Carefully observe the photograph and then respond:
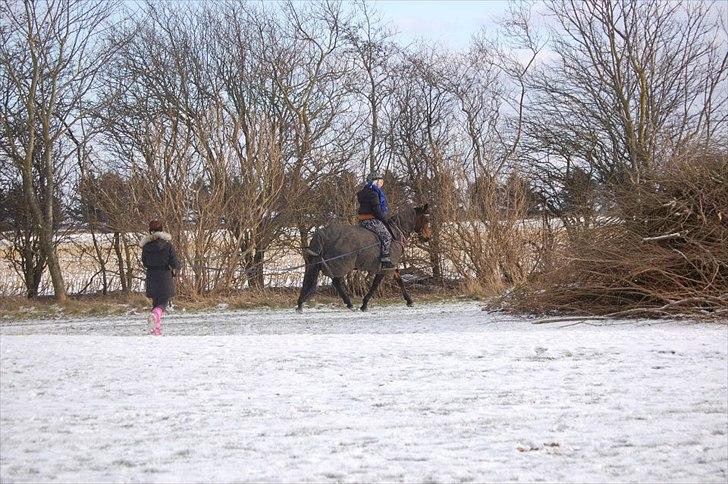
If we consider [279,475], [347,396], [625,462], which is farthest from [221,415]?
[625,462]

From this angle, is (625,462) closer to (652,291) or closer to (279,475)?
(279,475)

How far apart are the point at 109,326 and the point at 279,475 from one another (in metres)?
11.0

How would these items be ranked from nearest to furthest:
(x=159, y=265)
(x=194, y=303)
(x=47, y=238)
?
(x=159, y=265) < (x=194, y=303) < (x=47, y=238)

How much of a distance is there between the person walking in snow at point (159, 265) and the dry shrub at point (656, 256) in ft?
17.6

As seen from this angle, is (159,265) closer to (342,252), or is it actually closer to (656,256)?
(342,252)

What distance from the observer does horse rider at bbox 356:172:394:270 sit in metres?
16.7

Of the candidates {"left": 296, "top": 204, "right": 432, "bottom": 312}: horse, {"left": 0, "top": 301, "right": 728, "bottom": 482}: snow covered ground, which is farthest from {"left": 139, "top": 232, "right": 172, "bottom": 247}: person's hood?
{"left": 296, "top": 204, "right": 432, "bottom": 312}: horse

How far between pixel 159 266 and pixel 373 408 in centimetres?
783

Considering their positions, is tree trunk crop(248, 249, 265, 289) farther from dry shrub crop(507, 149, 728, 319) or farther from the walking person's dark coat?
dry shrub crop(507, 149, 728, 319)

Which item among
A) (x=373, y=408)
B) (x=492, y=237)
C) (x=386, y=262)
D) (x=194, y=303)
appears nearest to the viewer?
(x=373, y=408)

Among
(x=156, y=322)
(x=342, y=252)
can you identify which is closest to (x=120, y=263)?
(x=342, y=252)

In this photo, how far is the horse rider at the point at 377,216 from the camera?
1667 centimetres

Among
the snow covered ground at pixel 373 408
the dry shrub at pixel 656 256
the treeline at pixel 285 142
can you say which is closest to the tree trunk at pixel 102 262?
the treeline at pixel 285 142

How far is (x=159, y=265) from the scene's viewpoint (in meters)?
13.6
